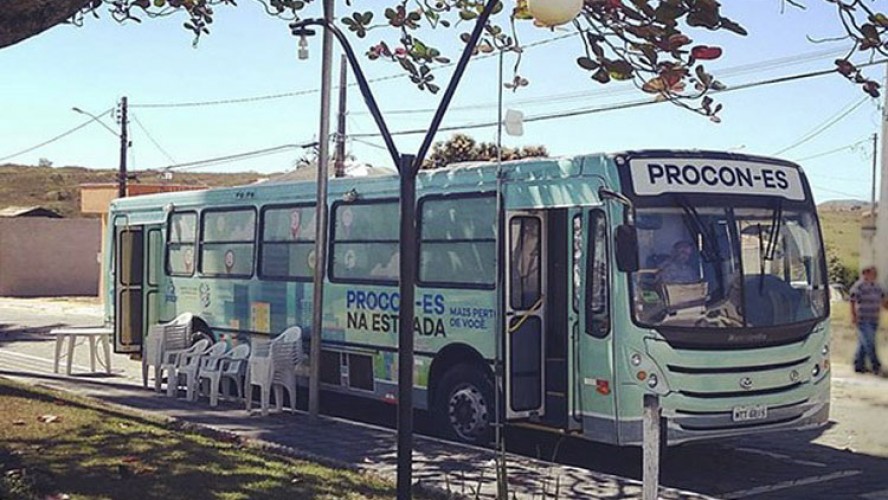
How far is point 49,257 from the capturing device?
46094 mm

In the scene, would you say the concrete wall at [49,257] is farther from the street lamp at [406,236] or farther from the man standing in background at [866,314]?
the street lamp at [406,236]

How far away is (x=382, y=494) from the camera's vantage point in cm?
808

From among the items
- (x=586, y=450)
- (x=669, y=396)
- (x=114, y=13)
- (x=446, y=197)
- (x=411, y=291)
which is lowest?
(x=586, y=450)

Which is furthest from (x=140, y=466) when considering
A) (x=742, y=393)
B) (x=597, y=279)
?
(x=742, y=393)

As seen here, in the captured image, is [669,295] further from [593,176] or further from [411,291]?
[411,291]

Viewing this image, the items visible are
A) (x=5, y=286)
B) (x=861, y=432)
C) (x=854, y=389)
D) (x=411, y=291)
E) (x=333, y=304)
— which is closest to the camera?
(x=411, y=291)

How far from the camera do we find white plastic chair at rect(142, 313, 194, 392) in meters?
14.5

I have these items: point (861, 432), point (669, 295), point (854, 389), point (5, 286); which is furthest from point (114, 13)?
point (5, 286)

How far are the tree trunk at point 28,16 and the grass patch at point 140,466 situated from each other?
9.37 feet

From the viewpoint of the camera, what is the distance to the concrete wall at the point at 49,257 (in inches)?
1769

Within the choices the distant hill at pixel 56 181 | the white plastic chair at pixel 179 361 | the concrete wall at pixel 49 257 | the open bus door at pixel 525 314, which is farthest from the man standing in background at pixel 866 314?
the distant hill at pixel 56 181

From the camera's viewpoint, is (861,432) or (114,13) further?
(861,432)

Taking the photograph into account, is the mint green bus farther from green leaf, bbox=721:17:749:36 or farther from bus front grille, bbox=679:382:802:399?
green leaf, bbox=721:17:749:36

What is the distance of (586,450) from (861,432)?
10.9ft
